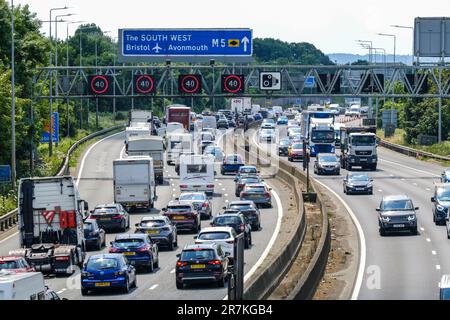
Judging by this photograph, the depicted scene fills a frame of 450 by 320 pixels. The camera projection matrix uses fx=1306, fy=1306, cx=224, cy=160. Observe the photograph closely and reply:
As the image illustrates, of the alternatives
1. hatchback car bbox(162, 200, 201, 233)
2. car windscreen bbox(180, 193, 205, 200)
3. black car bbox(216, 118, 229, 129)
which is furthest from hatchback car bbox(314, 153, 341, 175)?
black car bbox(216, 118, 229, 129)

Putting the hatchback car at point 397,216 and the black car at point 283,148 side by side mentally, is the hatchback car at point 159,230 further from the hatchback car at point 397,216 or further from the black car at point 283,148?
the black car at point 283,148

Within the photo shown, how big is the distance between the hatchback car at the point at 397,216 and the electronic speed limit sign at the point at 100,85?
37493mm

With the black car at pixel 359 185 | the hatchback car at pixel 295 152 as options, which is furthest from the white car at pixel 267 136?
the black car at pixel 359 185

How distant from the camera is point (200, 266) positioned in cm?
3734

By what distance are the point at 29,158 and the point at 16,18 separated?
31.1ft

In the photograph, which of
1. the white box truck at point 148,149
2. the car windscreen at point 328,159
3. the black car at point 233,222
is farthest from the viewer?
the car windscreen at point 328,159

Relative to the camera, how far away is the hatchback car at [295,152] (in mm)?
102750

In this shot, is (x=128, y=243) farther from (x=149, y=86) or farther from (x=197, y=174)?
(x=149, y=86)

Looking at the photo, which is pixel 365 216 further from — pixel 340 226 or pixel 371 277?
pixel 371 277

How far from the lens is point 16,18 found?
86.6 metres

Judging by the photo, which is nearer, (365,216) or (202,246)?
(202,246)

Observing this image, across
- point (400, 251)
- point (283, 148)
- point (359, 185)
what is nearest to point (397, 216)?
point (400, 251)
